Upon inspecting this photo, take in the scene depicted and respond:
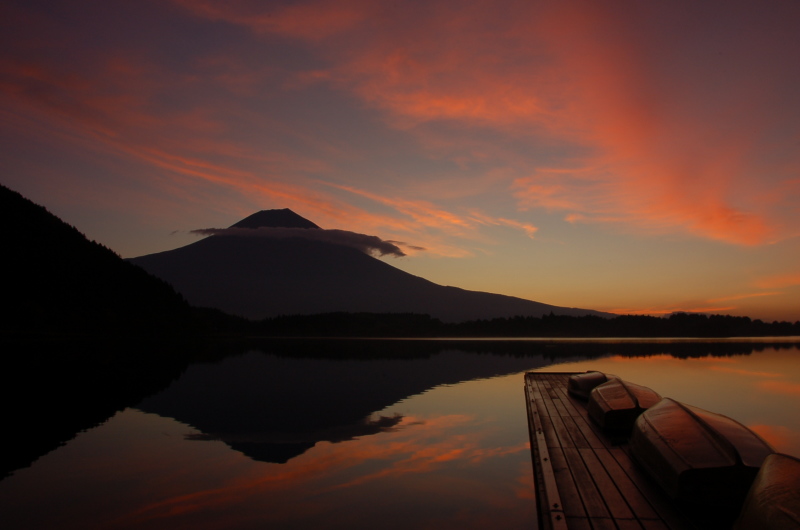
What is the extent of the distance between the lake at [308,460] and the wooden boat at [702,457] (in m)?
2.76

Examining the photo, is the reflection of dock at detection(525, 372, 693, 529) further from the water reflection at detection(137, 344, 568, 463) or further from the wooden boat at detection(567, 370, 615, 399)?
the water reflection at detection(137, 344, 568, 463)

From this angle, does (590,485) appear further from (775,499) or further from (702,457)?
(775,499)

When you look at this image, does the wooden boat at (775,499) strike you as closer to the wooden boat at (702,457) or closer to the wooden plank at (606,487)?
the wooden boat at (702,457)

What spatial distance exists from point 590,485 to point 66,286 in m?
125

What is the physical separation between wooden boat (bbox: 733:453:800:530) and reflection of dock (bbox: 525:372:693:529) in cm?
143

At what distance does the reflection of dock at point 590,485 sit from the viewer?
24.6 feet

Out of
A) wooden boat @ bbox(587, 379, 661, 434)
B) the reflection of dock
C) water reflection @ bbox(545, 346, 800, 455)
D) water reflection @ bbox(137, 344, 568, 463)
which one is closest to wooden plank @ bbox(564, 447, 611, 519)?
the reflection of dock

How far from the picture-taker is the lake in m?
9.84

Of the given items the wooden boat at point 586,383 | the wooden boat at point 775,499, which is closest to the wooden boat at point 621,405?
the wooden boat at point 586,383

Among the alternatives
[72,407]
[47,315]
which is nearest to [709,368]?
[72,407]

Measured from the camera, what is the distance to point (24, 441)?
15406 millimetres

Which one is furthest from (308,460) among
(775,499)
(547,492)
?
(775,499)

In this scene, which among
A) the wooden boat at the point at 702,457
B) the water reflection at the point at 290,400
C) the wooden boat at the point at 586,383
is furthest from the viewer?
the wooden boat at the point at 586,383

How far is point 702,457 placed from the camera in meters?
7.79
